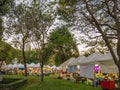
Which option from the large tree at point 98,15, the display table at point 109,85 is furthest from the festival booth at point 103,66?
the large tree at point 98,15

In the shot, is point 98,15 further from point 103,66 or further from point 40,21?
point 40,21

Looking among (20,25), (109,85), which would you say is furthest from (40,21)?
(109,85)

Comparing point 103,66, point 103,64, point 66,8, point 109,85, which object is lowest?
point 109,85

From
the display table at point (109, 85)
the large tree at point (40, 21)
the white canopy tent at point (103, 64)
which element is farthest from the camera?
the large tree at point (40, 21)

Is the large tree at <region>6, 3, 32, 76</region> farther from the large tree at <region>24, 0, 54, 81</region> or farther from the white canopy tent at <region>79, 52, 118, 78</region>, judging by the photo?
the white canopy tent at <region>79, 52, 118, 78</region>

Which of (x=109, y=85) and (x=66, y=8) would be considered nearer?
(x=66, y=8)

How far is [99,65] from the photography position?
26891 mm

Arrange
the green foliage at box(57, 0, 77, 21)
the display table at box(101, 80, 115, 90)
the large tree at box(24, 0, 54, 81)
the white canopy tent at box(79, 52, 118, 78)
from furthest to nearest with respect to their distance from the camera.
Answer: the large tree at box(24, 0, 54, 81), the white canopy tent at box(79, 52, 118, 78), the display table at box(101, 80, 115, 90), the green foliage at box(57, 0, 77, 21)

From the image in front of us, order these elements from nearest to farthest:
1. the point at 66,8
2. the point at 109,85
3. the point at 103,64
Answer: the point at 66,8 → the point at 109,85 → the point at 103,64

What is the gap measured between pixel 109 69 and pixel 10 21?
21.0 m

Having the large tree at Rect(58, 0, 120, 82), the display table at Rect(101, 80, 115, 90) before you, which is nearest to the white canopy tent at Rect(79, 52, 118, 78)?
the display table at Rect(101, 80, 115, 90)

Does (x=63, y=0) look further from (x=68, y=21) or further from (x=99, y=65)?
(x=99, y=65)

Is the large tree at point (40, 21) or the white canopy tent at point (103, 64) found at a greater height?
the large tree at point (40, 21)

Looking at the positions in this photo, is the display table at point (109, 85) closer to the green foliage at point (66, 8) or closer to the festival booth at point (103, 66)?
the festival booth at point (103, 66)
